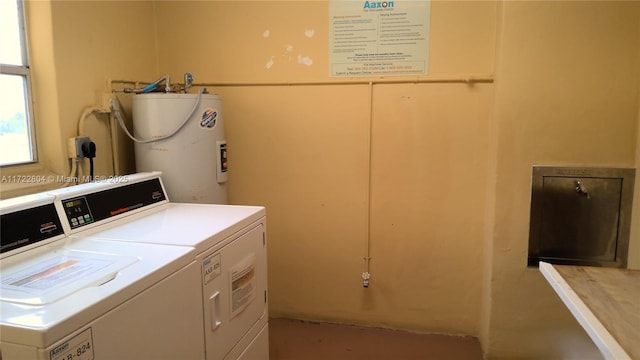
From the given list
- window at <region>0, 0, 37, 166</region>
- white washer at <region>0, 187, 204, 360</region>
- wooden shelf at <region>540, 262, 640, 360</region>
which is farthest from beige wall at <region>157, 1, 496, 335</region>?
white washer at <region>0, 187, 204, 360</region>

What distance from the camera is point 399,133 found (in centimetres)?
255

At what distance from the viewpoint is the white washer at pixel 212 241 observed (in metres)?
1.56

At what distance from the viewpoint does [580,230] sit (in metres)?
2.23

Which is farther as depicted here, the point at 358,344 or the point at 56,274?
the point at 358,344

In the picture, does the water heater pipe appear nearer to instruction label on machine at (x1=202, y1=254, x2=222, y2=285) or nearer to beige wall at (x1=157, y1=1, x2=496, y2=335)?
beige wall at (x1=157, y1=1, x2=496, y2=335)

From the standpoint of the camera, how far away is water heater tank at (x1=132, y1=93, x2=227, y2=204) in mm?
2217

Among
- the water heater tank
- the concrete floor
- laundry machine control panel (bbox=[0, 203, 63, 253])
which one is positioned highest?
the water heater tank

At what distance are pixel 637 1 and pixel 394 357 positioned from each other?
2.15m

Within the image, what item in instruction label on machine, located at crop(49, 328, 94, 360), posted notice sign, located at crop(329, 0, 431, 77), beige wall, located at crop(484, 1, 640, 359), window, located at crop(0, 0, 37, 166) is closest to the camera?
instruction label on machine, located at crop(49, 328, 94, 360)

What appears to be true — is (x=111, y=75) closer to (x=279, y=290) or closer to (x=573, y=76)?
(x=279, y=290)

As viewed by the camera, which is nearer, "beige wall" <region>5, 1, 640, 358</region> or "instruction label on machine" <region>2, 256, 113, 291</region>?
"instruction label on machine" <region>2, 256, 113, 291</region>

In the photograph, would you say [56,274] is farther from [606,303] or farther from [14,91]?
[606,303]

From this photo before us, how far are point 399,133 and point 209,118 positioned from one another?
1.07 meters

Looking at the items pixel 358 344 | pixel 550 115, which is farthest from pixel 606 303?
pixel 358 344
